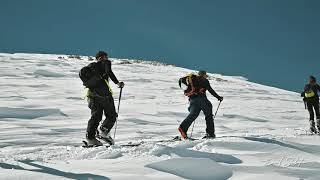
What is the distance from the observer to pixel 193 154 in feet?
24.4

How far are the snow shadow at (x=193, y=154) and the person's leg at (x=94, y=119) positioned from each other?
1637 millimetres

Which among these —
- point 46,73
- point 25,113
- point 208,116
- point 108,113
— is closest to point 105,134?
point 108,113

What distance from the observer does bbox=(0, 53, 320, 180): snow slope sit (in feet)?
21.3

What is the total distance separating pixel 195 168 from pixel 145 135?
233 inches

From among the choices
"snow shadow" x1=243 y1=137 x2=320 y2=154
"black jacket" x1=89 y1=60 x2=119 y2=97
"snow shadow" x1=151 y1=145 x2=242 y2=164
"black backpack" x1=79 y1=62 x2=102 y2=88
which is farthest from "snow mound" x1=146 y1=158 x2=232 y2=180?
"black backpack" x1=79 y1=62 x2=102 y2=88

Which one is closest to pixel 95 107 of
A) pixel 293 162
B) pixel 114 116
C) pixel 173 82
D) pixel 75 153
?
pixel 114 116

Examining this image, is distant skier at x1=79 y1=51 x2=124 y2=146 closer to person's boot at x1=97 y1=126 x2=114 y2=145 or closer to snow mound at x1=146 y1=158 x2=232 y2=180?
person's boot at x1=97 y1=126 x2=114 y2=145

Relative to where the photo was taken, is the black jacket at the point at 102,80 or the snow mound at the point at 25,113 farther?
the snow mound at the point at 25,113

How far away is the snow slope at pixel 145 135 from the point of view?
21.3ft

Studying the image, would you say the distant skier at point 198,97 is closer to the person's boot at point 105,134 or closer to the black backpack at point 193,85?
the black backpack at point 193,85

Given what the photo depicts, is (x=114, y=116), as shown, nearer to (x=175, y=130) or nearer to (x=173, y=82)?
(x=175, y=130)

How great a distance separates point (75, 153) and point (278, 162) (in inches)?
124

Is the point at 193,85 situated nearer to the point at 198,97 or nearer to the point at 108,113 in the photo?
the point at 198,97

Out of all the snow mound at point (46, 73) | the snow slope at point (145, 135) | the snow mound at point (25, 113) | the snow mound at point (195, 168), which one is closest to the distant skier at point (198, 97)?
the snow slope at point (145, 135)
